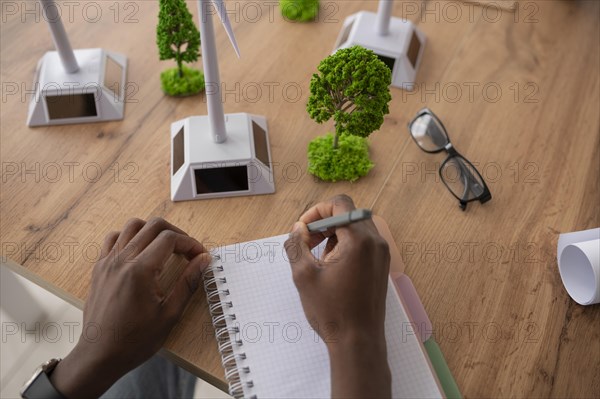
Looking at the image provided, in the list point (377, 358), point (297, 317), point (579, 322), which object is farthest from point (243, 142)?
point (579, 322)

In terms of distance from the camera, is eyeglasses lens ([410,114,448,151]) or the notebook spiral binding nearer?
the notebook spiral binding

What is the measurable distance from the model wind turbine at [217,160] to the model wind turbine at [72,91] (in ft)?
0.57

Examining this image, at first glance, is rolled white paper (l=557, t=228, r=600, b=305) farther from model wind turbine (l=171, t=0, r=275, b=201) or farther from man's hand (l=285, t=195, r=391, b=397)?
model wind turbine (l=171, t=0, r=275, b=201)

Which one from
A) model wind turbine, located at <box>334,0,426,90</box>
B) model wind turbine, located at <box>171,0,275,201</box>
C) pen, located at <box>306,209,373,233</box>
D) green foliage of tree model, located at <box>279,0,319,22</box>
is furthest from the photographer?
green foliage of tree model, located at <box>279,0,319,22</box>

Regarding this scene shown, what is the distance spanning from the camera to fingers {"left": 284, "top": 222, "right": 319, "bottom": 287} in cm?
79

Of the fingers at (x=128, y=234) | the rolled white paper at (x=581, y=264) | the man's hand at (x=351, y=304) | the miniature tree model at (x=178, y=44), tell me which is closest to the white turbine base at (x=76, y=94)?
the miniature tree model at (x=178, y=44)

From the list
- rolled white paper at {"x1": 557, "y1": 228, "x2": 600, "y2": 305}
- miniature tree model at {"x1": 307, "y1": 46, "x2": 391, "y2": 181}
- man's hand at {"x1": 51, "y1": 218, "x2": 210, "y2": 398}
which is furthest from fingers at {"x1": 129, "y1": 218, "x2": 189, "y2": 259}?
rolled white paper at {"x1": 557, "y1": 228, "x2": 600, "y2": 305}

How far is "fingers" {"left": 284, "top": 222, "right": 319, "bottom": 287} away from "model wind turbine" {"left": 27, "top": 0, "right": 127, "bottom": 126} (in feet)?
1.52

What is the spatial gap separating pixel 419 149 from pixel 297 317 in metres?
0.42

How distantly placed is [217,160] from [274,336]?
316 millimetres

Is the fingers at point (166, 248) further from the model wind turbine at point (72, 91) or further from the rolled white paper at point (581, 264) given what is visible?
the rolled white paper at point (581, 264)

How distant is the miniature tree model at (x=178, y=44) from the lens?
101cm

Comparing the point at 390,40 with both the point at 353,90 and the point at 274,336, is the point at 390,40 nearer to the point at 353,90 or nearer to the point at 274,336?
the point at 353,90

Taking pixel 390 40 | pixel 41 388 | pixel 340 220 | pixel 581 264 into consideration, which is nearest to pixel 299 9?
pixel 390 40
